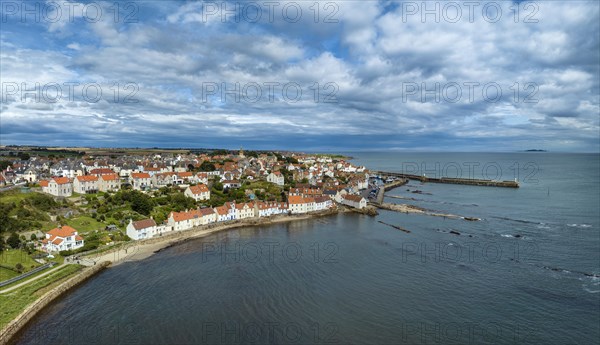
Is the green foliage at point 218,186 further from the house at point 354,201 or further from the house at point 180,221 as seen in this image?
the house at point 354,201

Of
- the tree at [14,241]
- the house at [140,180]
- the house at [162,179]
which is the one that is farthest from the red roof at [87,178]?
the tree at [14,241]

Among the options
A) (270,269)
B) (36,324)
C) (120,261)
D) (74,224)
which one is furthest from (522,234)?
(74,224)

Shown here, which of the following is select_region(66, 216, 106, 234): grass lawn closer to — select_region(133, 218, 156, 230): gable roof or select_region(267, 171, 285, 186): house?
select_region(133, 218, 156, 230): gable roof

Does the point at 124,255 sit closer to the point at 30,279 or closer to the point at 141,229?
the point at 141,229

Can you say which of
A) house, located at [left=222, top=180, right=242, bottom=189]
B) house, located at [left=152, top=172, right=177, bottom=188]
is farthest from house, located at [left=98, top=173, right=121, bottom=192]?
house, located at [left=222, top=180, right=242, bottom=189]

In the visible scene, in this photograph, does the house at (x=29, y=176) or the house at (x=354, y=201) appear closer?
the house at (x=354, y=201)

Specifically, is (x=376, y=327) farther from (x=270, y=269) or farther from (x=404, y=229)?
(x=404, y=229)
